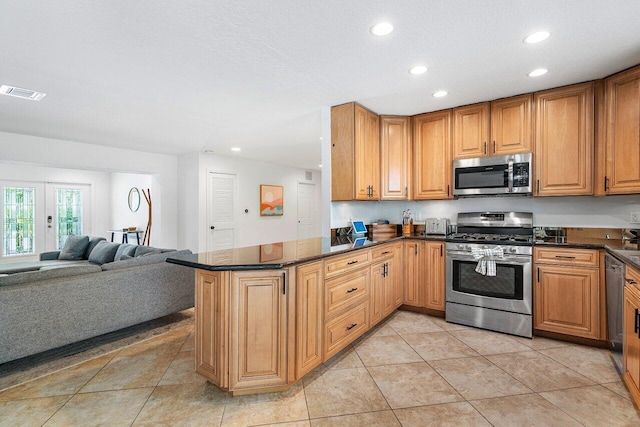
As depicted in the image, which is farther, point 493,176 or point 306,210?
point 306,210

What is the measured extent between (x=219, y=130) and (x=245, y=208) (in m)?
2.54

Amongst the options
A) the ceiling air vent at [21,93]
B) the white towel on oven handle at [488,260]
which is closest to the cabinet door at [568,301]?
the white towel on oven handle at [488,260]

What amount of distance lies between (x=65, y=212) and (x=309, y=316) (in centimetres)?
797

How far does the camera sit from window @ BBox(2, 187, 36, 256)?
21.2 feet

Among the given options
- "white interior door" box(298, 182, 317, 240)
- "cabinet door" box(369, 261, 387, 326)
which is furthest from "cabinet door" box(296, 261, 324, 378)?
"white interior door" box(298, 182, 317, 240)

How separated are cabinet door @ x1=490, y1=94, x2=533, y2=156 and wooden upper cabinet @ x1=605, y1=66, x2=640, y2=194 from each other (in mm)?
585

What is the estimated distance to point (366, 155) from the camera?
342 centimetres

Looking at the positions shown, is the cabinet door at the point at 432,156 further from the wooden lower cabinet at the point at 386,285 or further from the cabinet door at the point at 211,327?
the cabinet door at the point at 211,327

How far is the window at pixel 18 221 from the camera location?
21.2 ft

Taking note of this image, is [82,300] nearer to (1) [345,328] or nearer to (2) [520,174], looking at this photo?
(1) [345,328]

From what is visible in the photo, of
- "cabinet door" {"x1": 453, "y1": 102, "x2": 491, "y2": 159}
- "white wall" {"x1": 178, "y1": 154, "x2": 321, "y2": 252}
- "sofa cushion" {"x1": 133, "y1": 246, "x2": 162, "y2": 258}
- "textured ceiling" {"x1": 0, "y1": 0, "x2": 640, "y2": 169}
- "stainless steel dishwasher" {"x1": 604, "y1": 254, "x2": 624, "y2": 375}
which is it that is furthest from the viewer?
"white wall" {"x1": 178, "y1": 154, "x2": 321, "y2": 252}

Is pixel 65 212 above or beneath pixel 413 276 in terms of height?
above

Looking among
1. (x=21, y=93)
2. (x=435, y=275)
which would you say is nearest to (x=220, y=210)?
(x=21, y=93)

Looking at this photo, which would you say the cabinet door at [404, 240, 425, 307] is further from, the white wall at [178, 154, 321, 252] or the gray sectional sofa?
the white wall at [178, 154, 321, 252]
